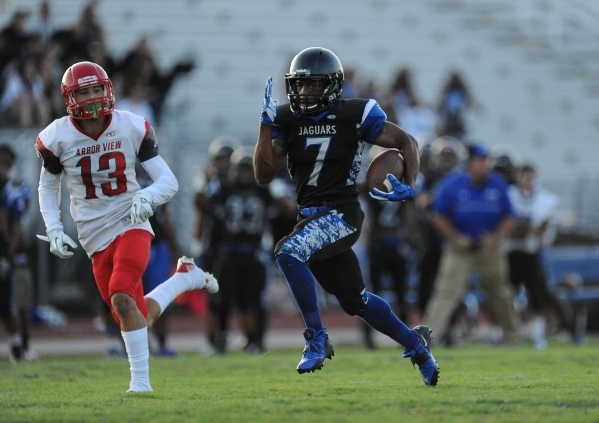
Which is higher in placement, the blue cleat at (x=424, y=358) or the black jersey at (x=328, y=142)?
the black jersey at (x=328, y=142)

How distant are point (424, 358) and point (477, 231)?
5515 mm

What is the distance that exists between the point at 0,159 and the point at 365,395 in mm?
5596

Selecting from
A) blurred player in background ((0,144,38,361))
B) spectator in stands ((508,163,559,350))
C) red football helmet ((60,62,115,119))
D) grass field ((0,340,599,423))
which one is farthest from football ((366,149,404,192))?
spectator in stands ((508,163,559,350))

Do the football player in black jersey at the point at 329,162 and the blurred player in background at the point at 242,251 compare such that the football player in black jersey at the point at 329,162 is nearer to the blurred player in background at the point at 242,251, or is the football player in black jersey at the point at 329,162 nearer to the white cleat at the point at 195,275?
the white cleat at the point at 195,275

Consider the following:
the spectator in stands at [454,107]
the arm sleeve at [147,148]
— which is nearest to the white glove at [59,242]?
the arm sleeve at [147,148]

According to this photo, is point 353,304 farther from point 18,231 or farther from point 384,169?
point 18,231

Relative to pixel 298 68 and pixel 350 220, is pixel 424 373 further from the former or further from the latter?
pixel 298 68

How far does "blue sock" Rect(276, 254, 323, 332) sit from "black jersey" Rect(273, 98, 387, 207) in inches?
17.2

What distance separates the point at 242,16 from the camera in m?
19.8

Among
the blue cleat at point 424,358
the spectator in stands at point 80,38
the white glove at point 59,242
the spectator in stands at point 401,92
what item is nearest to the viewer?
the blue cleat at point 424,358

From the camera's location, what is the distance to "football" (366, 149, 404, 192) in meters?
6.14

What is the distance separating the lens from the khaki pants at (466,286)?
1142 cm

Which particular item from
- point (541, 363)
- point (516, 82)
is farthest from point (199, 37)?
point (541, 363)

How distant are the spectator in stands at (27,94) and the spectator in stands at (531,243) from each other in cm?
623
